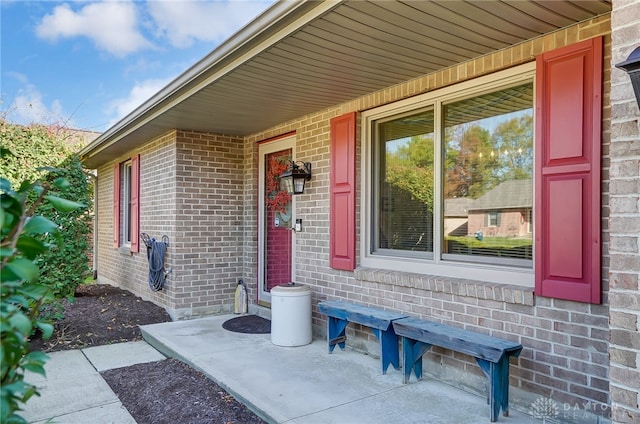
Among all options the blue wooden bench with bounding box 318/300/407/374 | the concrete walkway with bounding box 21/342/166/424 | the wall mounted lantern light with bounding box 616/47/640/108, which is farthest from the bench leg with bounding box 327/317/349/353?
the wall mounted lantern light with bounding box 616/47/640/108

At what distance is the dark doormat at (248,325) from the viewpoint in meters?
4.90

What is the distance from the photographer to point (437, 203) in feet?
11.5

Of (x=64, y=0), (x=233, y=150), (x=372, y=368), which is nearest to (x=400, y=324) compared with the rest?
(x=372, y=368)

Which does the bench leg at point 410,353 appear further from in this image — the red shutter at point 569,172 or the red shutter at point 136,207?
the red shutter at point 136,207

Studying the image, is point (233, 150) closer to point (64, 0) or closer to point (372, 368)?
point (372, 368)

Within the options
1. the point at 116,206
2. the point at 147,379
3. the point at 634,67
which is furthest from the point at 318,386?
the point at 116,206

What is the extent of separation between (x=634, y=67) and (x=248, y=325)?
4502 millimetres

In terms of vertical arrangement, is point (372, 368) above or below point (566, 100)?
below

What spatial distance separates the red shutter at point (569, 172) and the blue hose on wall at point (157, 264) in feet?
15.2

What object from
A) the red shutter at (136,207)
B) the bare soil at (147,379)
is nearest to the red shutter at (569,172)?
the bare soil at (147,379)

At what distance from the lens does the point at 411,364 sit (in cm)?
323

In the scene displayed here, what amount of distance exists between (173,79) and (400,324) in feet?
9.49

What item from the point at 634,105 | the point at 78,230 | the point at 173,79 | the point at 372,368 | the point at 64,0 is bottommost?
the point at 372,368

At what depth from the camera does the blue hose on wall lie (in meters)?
5.81
